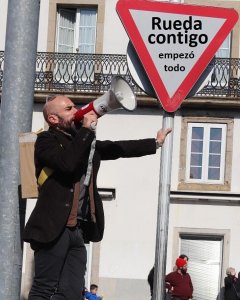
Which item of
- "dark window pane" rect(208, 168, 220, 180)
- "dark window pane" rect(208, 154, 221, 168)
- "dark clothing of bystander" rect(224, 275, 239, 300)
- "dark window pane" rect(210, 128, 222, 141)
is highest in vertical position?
"dark window pane" rect(210, 128, 222, 141)

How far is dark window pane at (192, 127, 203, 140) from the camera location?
1088 inches

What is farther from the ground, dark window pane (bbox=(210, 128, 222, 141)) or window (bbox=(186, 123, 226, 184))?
dark window pane (bbox=(210, 128, 222, 141))

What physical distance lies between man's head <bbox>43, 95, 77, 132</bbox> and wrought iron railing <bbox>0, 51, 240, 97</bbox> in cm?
2203

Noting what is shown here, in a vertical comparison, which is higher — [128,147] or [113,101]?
[113,101]

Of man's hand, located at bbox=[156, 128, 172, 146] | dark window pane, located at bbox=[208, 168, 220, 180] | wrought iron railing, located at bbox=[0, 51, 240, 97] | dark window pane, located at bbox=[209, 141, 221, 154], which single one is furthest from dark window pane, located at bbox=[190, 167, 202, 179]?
man's hand, located at bbox=[156, 128, 172, 146]

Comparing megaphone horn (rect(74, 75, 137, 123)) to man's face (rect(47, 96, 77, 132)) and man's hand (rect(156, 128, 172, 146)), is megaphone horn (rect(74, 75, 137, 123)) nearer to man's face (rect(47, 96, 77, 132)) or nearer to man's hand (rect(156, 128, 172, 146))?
man's face (rect(47, 96, 77, 132))

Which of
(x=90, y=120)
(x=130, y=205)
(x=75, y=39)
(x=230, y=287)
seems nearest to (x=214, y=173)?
(x=130, y=205)

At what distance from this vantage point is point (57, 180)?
18.4 feet

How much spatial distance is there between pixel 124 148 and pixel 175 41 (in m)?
0.82

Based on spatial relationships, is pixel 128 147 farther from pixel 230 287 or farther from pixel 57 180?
pixel 230 287

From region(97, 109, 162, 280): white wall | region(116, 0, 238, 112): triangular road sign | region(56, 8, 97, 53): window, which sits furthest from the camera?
region(56, 8, 97, 53): window

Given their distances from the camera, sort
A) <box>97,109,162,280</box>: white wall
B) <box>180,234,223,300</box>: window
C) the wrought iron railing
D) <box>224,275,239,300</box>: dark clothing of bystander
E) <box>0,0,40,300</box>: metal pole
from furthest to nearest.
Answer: the wrought iron railing, <box>180,234,223,300</box>: window, <box>97,109,162,280</box>: white wall, <box>224,275,239,300</box>: dark clothing of bystander, <box>0,0,40,300</box>: metal pole

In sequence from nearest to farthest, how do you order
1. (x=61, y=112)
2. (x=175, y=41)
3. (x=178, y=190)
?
(x=61, y=112), (x=175, y=41), (x=178, y=190)

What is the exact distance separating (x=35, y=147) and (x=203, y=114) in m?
22.1
